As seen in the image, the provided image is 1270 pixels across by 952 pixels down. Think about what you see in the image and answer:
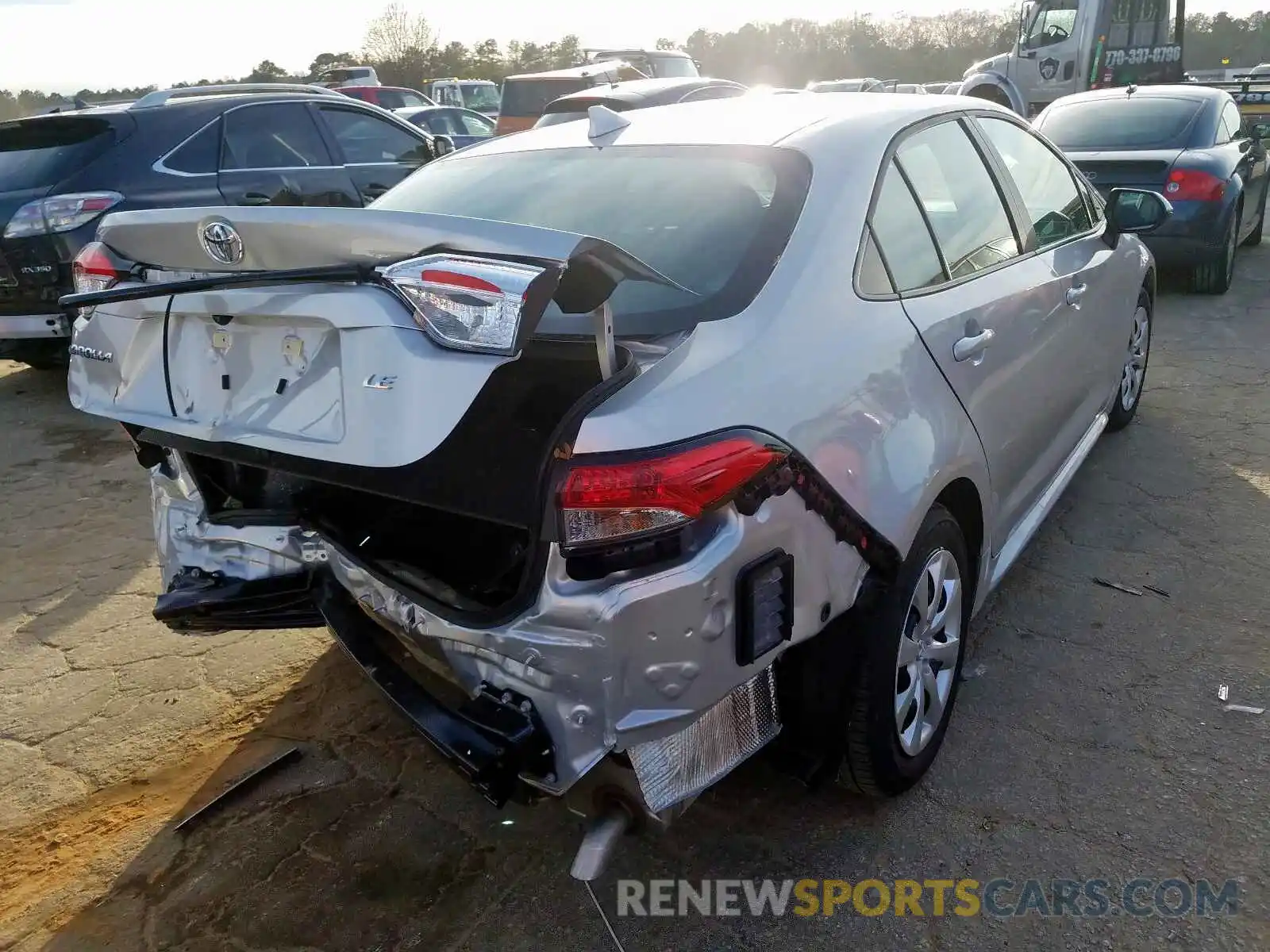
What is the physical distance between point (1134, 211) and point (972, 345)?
1.95 m

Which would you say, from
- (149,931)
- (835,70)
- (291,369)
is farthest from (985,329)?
(835,70)

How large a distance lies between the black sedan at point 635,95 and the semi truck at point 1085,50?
908cm

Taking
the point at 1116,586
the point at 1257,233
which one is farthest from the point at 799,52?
the point at 1116,586

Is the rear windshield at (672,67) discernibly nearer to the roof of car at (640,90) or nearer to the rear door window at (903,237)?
the roof of car at (640,90)

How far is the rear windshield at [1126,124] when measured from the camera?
7.95 m

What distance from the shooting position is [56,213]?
5.62 meters

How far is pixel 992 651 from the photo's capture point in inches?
125

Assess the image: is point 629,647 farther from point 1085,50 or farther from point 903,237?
point 1085,50

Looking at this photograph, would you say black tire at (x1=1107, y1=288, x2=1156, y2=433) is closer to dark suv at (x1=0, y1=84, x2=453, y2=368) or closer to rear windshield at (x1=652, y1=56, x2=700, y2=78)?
dark suv at (x1=0, y1=84, x2=453, y2=368)

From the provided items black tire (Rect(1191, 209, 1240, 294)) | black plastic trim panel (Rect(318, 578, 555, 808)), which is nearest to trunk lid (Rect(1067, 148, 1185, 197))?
black tire (Rect(1191, 209, 1240, 294))

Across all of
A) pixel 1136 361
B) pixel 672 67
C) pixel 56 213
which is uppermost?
pixel 672 67

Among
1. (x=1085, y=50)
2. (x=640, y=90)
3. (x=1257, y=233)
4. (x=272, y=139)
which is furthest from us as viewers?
(x=1085, y=50)

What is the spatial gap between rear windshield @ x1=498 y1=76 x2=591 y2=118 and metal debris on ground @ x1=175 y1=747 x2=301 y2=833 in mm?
10763

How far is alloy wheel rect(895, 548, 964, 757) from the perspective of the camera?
241 cm
